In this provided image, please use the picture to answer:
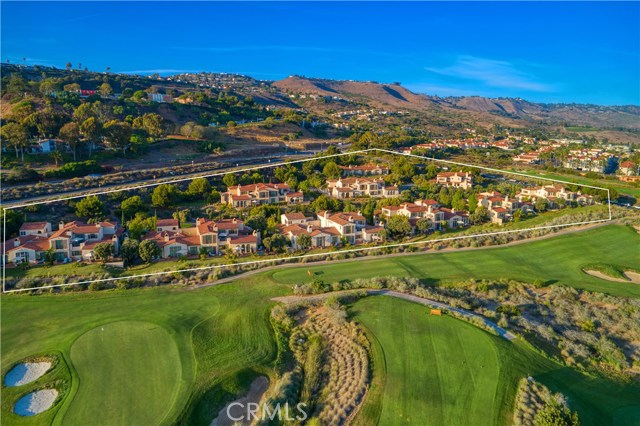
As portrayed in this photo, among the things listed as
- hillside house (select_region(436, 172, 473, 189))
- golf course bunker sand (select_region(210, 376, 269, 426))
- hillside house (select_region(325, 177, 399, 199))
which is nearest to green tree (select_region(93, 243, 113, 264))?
golf course bunker sand (select_region(210, 376, 269, 426))

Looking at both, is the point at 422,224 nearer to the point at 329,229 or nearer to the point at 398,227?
the point at 398,227

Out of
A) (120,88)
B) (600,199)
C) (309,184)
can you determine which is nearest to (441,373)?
(309,184)

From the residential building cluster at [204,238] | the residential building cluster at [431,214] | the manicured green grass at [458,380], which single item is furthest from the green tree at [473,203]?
the manicured green grass at [458,380]

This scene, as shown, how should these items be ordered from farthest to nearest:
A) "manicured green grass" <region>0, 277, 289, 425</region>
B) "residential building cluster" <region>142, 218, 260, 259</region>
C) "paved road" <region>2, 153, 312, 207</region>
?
"paved road" <region>2, 153, 312, 207</region> < "residential building cluster" <region>142, 218, 260, 259</region> < "manicured green grass" <region>0, 277, 289, 425</region>

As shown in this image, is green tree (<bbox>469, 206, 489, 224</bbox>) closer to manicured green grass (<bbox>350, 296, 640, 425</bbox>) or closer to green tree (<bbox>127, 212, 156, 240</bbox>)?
manicured green grass (<bbox>350, 296, 640, 425</bbox>)

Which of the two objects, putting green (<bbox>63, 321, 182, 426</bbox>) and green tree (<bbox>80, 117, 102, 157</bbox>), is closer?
putting green (<bbox>63, 321, 182, 426</bbox>)

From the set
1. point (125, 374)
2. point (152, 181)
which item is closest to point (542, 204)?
point (125, 374)

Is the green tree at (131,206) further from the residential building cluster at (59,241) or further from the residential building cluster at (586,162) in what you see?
the residential building cluster at (586,162)
